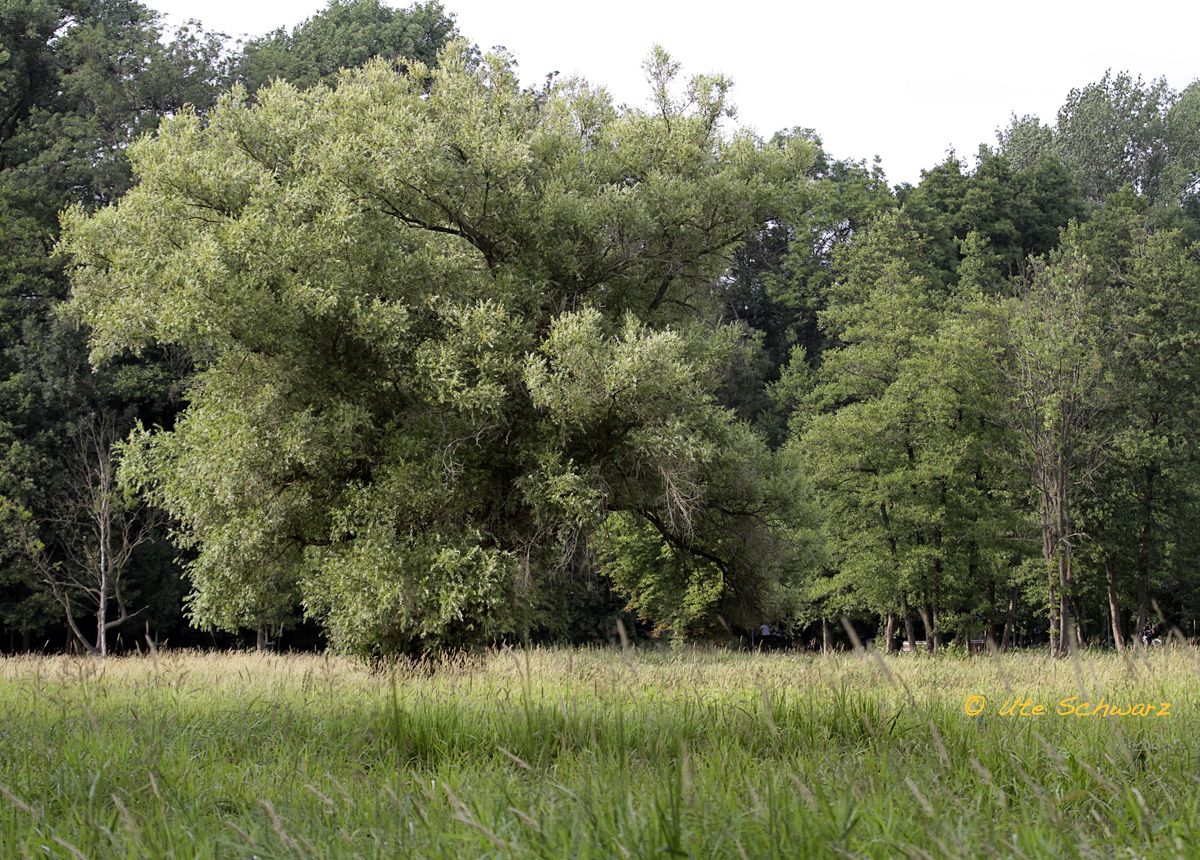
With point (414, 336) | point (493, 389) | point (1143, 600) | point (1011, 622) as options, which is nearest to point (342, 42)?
point (414, 336)

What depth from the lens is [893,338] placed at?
109 feet

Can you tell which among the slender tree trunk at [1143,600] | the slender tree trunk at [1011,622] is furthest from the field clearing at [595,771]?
the slender tree trunk at [1011,622]

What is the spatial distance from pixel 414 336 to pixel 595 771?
1336cm

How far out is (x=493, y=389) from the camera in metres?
16.2

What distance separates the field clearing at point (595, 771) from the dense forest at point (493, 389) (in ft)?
11.5

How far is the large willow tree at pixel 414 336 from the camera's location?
16.3 meters

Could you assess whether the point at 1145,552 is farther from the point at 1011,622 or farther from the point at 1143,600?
the point at 1011,622

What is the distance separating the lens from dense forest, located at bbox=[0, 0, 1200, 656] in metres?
16.6

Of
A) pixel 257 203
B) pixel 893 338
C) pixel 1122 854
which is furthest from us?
pixel 893 338

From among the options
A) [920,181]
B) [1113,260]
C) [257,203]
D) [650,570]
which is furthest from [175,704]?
[920,181]

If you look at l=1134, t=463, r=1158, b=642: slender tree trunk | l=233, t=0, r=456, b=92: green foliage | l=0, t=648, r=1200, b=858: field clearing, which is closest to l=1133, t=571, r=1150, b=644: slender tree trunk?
l=1134, t=463, r=1158, b=642: slender tree trunk

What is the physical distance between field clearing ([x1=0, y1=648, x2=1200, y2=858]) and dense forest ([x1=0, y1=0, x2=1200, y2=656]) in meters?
3.49

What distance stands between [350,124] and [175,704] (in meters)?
13.5

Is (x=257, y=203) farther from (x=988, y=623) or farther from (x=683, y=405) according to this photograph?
(x=988, y=623)
